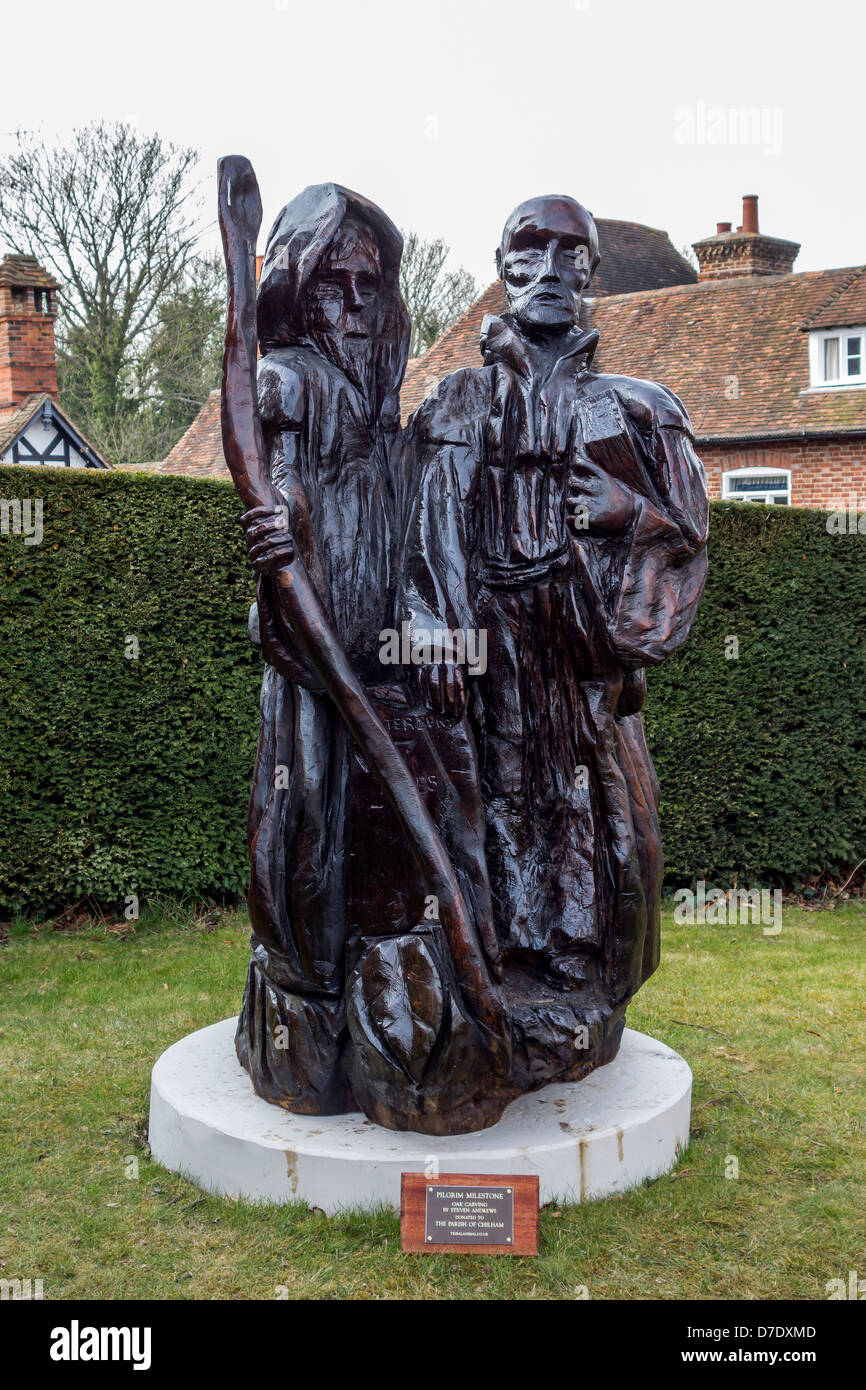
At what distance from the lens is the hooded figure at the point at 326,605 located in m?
4.48

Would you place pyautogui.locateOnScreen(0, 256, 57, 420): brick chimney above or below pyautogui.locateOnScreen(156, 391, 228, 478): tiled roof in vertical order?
above

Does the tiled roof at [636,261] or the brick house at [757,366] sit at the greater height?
the tiled roof at [636,261]

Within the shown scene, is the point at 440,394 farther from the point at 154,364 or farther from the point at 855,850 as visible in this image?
the point at 154,364

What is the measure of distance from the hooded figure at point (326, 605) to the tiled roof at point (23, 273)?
20.8 meters

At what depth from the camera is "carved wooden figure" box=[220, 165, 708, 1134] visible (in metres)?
4.41

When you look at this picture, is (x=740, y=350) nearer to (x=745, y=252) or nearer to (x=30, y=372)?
(x=745, y=252)

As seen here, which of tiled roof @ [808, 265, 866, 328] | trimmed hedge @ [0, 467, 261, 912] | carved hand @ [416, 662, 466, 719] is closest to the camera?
carved hand @ [416, 662, 466, 719]

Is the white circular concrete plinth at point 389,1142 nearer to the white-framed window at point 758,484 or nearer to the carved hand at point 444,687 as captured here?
the carved hand at point 444,687

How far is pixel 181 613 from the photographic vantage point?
8.43 m

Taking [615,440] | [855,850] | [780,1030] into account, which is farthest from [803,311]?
[615,440]

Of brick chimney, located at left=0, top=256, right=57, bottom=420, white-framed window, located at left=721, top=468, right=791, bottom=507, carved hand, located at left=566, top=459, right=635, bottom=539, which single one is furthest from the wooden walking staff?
brick chimney, located at left=0, top=256, right=57, bottom=420

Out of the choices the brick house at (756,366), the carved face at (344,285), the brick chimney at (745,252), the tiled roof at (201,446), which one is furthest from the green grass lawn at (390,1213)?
the brick chimney at (745,252)

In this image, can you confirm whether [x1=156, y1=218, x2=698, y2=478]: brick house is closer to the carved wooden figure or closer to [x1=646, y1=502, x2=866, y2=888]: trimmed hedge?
[x1=646, y1=502, x2=866, y2=888]: trimmed hedge

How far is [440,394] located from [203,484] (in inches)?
160
